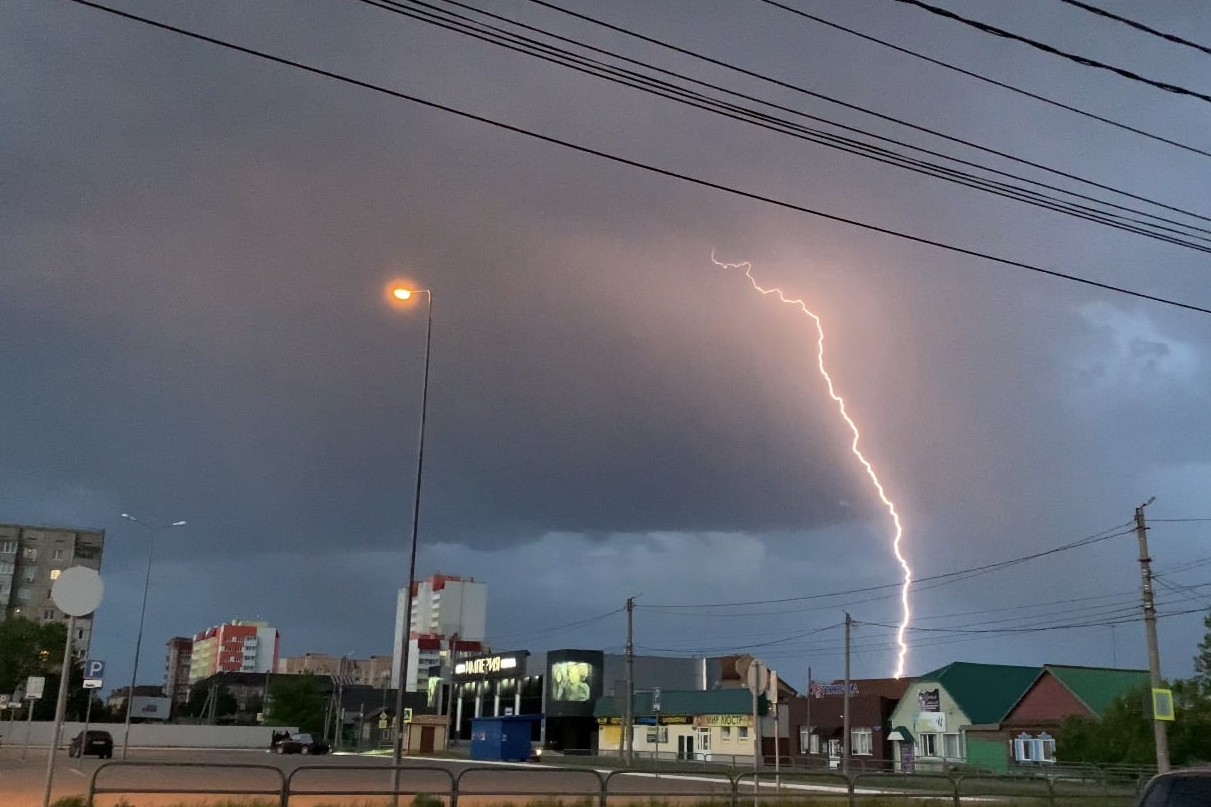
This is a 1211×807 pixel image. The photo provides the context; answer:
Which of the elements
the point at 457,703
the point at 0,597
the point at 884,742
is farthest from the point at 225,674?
the point at 884,742

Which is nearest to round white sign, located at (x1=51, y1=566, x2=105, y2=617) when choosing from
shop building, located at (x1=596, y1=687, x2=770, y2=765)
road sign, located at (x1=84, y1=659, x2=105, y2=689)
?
road sign, located at (x1=84, y1=659, x2=105, y2=689)

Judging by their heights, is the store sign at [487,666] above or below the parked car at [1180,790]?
above

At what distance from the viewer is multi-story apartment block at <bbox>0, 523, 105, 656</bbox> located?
4808 inches

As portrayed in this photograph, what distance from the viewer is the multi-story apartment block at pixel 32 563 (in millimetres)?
122125

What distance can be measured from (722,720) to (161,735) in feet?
161

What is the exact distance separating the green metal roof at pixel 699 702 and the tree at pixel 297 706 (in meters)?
50.9

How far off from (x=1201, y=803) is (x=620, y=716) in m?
80.8

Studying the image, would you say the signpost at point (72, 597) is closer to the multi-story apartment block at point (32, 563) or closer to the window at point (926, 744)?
the window at point (926, 744)

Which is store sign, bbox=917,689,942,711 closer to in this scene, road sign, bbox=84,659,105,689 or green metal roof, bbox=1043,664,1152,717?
green metal roof, bbox=1043,664,1152,717

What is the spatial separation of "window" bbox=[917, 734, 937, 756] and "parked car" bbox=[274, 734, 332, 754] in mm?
39322

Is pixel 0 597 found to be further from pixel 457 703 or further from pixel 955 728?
pixel 955 728

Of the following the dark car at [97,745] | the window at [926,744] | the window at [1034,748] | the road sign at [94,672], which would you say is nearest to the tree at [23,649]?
the dark car at [97,745]

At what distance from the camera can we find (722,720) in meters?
71.4

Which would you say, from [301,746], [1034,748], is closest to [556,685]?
[301,746]
